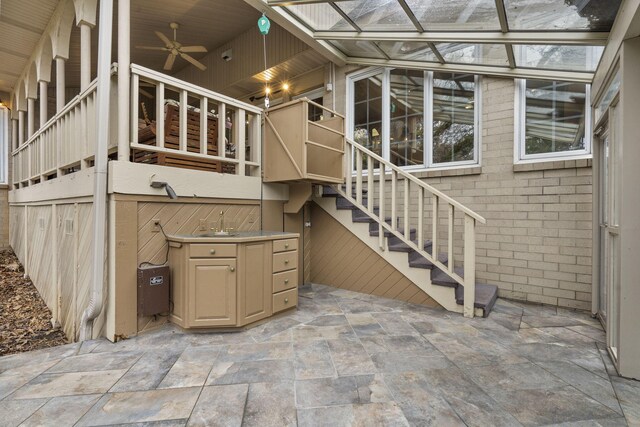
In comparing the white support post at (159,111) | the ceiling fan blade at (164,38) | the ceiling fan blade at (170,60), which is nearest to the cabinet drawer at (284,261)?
the white support post at (159,111)

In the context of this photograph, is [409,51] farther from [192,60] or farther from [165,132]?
[192,60]

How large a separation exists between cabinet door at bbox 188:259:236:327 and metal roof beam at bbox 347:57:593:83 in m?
3.82

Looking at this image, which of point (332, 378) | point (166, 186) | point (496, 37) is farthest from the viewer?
point (496, 37)

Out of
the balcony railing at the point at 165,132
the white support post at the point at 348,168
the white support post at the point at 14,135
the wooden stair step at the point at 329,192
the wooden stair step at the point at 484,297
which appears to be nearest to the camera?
the balcony railing at the point at 165,132

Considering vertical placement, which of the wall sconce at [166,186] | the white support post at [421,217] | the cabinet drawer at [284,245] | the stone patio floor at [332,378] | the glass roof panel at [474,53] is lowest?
the stone patio floor at [332,378]

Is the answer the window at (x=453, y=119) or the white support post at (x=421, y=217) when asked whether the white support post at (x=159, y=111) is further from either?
the window at (x=453, y=119)

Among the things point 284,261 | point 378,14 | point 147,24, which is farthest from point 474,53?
point 147,24

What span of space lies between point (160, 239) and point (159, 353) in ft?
3.54

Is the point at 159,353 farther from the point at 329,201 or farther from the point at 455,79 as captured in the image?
the point at 455,79

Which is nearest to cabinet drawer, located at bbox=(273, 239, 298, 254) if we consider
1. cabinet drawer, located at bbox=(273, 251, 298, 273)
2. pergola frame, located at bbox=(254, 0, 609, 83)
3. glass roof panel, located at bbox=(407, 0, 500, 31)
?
cabinet drawer, located at bbox=(273, 251, 298, 273)

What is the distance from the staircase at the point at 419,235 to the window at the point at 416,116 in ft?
→ 1.91

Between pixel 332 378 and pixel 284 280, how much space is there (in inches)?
55.5

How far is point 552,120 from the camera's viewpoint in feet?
12.2

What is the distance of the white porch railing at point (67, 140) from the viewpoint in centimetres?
316
